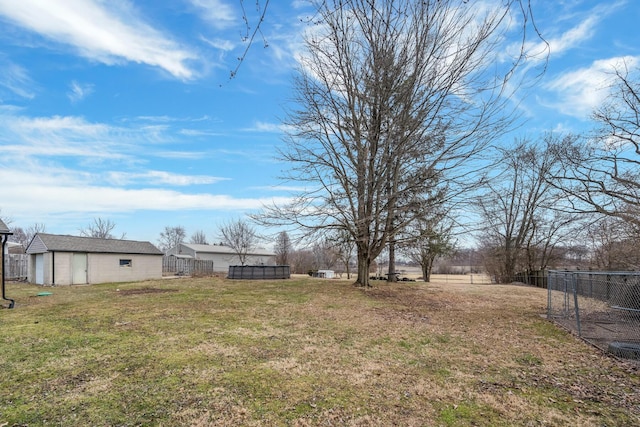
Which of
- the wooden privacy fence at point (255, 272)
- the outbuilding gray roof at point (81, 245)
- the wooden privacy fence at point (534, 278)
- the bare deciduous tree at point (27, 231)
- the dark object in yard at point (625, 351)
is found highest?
the bare deciduous tree at point (27, 231)

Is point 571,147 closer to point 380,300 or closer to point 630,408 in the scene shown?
point 380,300

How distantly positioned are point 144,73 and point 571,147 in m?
16.9

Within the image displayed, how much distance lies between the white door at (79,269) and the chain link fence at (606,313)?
841 inches

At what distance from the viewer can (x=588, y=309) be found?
33.4 feet

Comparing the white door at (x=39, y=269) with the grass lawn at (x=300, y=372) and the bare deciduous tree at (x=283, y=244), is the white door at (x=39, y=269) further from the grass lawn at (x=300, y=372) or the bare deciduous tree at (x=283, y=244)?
the grass lawn at (x=300, y=372)

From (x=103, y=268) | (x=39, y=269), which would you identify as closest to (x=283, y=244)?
(x=103, y=268)

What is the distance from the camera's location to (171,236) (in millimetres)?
61938

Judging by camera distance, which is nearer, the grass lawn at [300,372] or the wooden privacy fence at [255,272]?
the grass lawn at [300,372]

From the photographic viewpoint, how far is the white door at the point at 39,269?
18.1 meters

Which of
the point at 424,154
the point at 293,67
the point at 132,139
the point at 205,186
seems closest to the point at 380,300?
the point at 424,154

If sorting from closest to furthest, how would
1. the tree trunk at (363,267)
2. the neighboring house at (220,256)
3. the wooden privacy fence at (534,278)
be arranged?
the tree trunk at (363,267), the wooden privacy fence at (534,278), the neighboring house at (220,256)

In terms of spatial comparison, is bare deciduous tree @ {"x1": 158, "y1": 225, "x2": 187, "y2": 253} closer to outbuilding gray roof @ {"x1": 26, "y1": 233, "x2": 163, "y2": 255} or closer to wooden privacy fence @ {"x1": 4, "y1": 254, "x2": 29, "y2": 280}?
wooden privacy fence @ {"x1": 4, "y1": 254, "x2": 29, "y2": 280}

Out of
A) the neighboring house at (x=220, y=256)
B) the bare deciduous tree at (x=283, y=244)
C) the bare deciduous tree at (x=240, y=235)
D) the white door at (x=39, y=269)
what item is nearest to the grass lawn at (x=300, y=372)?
the bare deciduous tree at (x=283, y=244)

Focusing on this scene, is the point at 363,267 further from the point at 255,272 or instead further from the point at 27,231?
the point at 27,231
